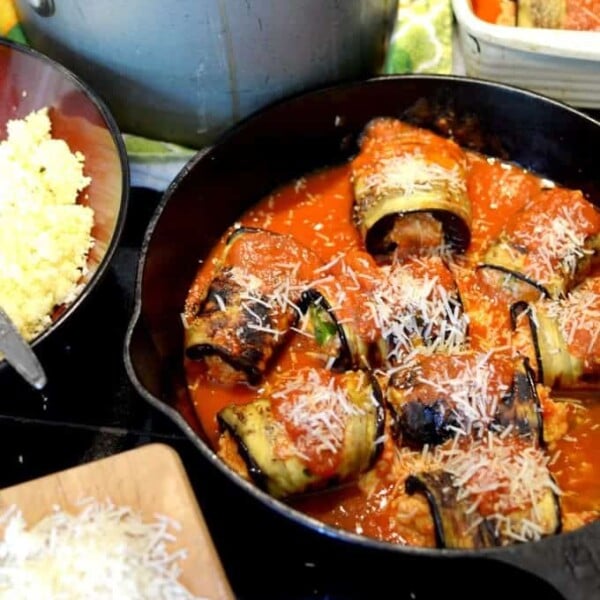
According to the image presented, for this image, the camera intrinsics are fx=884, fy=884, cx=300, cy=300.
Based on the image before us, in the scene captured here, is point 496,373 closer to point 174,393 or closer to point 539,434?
point 539,434

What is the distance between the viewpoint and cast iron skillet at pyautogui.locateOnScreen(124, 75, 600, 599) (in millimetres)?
1633

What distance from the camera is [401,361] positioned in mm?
1566

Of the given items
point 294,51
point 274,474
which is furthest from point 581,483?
point 294,51

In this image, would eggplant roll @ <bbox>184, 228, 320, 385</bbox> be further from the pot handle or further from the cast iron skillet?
the pot handle

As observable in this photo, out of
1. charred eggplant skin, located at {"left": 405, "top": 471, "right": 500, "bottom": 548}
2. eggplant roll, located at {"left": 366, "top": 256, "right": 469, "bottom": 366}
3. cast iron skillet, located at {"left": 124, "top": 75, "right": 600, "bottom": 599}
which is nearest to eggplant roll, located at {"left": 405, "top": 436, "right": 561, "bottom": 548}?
charred eggplant skin, located at {"left": 405, "top": 471, "right": 500, "bottom": 548}

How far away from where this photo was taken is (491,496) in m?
1.34

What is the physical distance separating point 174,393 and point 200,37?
0.66m

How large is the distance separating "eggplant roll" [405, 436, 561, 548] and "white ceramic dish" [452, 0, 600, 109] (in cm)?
84

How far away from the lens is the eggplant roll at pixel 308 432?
1.39 meters

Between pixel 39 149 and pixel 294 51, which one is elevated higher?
A: pixel 294 51

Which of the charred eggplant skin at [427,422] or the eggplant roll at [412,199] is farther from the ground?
the eggplant roll at [412,199]

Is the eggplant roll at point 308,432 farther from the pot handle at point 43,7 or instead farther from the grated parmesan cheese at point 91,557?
the pot handle at point 43,7

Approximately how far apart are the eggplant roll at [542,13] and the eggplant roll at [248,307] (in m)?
0.79

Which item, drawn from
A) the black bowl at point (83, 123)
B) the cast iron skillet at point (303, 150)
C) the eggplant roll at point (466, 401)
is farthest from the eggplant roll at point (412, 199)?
the black bowl at point (83, 123)
